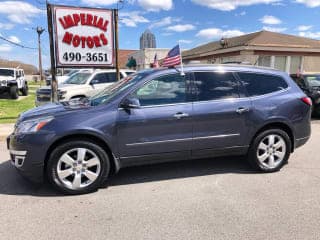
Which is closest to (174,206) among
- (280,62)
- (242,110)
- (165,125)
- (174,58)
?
(165,125)

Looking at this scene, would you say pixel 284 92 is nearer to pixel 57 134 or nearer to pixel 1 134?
pixel 57 134

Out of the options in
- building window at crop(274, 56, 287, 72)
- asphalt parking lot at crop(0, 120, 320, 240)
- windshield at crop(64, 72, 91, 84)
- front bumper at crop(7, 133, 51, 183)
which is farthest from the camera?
building window at crop(274, 56, 287, 72)

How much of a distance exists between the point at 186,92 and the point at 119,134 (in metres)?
1.15

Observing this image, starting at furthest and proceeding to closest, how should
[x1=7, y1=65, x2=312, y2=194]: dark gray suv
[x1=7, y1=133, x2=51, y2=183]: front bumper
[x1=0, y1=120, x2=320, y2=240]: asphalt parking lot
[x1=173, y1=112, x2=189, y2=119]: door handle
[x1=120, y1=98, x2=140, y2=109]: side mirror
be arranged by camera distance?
[x1=173, y1=112, x2=189, y2=119]: door handle
[x1=120, y1=98, x2=140, y2=109]: side mirror
[x1=7, y1=65, x2=312, y2=194]: dark gray suv
[x1=7, y1=133, x2=51, y2=183]: front bumper
[x1=0, y1=120, x2=320, y2=240]: asphalt parking lot

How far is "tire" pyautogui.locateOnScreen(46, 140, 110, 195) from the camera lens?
3.91 m

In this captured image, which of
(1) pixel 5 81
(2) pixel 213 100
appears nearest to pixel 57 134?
(2) pixel 213 100

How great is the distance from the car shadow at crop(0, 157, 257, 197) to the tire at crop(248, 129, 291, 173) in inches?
8.7

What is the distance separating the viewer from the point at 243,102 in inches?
182

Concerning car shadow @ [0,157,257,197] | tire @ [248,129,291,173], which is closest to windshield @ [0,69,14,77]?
car shadow @ [0,157,257,197]

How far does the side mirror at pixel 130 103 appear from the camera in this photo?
404cm

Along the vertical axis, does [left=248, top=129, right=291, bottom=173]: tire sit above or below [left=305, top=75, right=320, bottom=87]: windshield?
below

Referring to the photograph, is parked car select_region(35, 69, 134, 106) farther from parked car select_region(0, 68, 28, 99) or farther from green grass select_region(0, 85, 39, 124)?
parked car select_region(0, 68, 28, 99)

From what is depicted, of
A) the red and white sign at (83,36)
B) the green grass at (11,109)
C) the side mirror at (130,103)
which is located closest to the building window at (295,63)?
the red and white sign at (83,36)

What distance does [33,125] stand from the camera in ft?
12.8
